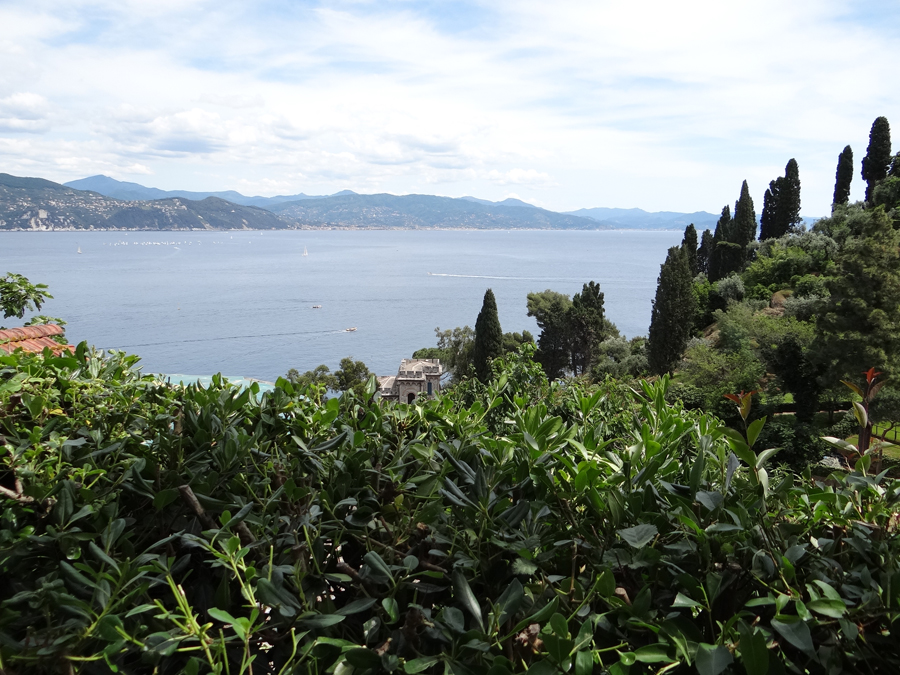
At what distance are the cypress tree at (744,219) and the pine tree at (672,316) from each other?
10081mm

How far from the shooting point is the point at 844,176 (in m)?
32.4

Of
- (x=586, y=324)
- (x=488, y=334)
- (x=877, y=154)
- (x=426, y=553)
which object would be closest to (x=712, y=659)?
(x=426, y=553)

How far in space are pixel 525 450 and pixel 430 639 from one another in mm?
380

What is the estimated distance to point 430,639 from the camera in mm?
837

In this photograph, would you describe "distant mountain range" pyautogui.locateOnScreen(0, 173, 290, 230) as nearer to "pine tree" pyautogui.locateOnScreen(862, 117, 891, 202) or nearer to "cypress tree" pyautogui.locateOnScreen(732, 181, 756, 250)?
"cypress tree" pyautogui.locateOnScreen(732, 181, 756, 250)

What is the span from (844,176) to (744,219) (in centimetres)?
577

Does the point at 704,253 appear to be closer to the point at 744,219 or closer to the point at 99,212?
the point at 744,219

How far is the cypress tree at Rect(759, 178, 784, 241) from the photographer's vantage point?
34000 millimetres

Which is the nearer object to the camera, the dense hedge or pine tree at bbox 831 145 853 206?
the dense hedge

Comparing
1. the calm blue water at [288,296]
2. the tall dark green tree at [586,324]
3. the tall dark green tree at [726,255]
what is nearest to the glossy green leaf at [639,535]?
the calm blue water at [288,296]

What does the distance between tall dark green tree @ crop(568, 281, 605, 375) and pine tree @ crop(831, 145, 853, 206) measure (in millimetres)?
13525

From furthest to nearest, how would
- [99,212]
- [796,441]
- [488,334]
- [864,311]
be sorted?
[99,212], [488,334], [864,311], [796,441]

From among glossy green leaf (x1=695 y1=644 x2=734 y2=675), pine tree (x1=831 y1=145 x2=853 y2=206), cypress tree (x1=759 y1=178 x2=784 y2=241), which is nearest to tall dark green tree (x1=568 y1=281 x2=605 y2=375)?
cypress tree (x1=759 y1=178 x2=784 y2=241)

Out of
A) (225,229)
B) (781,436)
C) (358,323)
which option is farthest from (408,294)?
(225,229)
